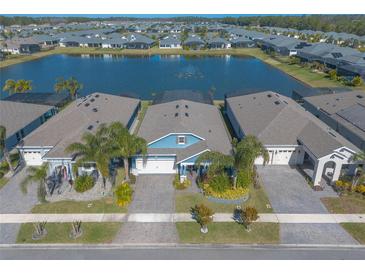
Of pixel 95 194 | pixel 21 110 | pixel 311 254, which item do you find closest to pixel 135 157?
pixel 95 194

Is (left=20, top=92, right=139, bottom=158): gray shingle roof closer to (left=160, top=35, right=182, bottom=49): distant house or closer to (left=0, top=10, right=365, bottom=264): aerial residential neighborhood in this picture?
(left=0, top=10, right=365, bottom=264): aerial residential neighborhood

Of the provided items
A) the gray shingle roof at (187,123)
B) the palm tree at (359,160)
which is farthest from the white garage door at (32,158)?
the palm tree at (359,160)

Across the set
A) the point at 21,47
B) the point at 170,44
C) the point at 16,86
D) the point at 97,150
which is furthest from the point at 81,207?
the point at 21,47

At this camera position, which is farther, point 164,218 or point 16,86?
point 16,86

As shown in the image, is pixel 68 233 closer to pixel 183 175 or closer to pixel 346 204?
pixel 183 175

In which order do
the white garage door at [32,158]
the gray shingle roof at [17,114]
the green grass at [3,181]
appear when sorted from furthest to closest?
the gray shingle roof at [17,114]
the white garage door at [32,158]
the green grass at [3,181]

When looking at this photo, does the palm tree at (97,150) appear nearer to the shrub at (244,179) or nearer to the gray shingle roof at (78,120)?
the gray shingle roof at (78,120)
